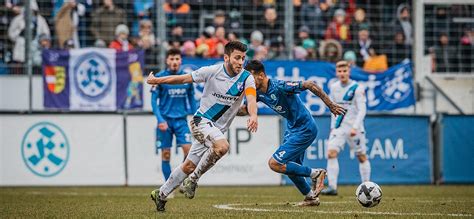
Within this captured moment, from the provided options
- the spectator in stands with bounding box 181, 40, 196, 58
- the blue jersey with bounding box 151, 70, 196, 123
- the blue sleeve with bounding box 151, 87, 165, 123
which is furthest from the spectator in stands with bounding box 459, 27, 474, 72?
the blue sleeve with bounding box 151, 87, 165, 123

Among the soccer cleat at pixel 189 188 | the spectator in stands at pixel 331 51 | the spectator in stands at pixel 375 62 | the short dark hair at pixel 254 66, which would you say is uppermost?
the spectator in stands at pixel 331 51

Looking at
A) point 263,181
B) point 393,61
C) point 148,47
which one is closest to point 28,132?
point 148,47

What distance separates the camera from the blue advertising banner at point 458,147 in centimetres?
2175

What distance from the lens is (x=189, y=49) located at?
72.8 ft

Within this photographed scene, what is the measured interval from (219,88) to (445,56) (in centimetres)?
1427

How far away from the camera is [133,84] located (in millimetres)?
21484

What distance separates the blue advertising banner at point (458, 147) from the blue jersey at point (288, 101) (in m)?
9.70

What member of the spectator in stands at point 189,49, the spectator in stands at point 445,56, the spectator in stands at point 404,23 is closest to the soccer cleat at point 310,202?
the spectator in stands at point 189,49

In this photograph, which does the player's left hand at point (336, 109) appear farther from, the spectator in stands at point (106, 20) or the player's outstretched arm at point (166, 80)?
the spectator in stands at point (106, 20)

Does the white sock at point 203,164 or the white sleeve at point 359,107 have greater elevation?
the white sleeve at point 359,107

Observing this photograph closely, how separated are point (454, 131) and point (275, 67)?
15.2 ft

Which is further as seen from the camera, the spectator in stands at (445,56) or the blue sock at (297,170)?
the spectator in stands at (445,56)

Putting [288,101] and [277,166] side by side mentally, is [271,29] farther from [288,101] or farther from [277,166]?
[277,166]

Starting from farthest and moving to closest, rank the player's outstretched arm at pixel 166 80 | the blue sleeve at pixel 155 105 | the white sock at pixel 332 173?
the white sock at pixel 332 173 → the blue sleeve at pixel 155 105 → the player's outstretched arm at pixel 166 80
